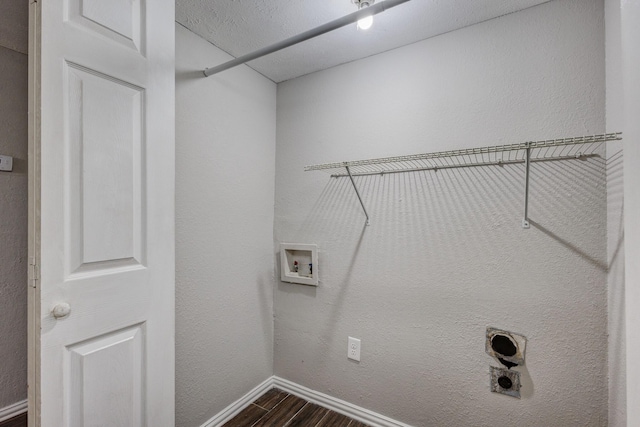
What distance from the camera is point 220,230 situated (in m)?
1.68

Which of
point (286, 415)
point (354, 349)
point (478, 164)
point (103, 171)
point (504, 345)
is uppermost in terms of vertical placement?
point (478, 164)

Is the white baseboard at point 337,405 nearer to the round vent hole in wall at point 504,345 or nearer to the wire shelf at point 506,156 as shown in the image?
the round vent hole in wall at point 504,345

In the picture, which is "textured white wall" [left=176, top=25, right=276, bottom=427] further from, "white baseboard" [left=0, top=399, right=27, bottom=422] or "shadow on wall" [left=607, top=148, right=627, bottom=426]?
"shadow on wall" [left=607, top=148, right=627, bottom=426]

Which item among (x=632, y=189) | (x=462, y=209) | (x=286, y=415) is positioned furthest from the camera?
(x=286, y=415)

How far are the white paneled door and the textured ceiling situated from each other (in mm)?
317

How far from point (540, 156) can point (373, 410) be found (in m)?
1.61

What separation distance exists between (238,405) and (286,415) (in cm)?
30

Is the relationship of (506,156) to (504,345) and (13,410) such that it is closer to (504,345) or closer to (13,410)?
(504,345)

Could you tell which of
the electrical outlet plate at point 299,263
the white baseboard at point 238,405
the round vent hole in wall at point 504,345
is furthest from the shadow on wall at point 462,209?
the white baseboard at point 238,405

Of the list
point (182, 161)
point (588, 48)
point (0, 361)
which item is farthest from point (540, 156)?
point (0, 361)

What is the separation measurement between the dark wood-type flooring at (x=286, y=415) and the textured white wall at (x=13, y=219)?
1.27m

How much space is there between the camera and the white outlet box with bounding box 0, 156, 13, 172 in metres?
1.59

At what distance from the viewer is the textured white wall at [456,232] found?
4.03 ft

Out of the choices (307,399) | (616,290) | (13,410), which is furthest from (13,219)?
(616,290)
